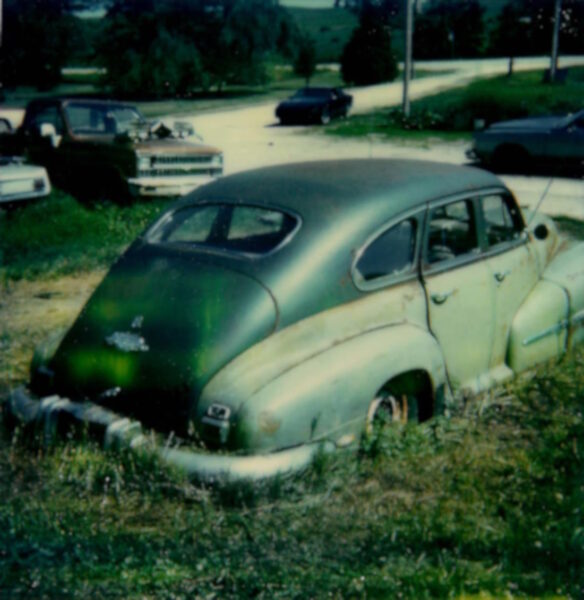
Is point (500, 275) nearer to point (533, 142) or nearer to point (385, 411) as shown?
point (385, 411)

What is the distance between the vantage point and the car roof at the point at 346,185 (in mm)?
4340

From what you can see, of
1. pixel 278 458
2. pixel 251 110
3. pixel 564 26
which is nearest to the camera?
pixel 278 458

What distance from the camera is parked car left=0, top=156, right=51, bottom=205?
10055 millimetres

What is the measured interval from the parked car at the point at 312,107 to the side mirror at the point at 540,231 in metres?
21.8

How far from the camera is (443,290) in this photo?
4496 millimetres

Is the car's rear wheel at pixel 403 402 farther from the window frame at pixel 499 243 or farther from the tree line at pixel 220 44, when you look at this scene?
the tree line at pixel 220 44

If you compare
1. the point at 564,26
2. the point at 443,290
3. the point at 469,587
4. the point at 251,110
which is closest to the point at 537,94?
the point at 564,26

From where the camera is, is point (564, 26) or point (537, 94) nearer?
point (537, 94)

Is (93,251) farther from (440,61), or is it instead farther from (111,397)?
(440,61)

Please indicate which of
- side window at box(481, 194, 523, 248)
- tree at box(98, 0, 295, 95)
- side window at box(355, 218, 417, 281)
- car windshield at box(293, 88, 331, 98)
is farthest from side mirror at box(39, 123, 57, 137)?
tree at box(98, 0, 295, 95)

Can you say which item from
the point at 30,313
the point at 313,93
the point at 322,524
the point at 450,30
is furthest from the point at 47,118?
the point at 450,30

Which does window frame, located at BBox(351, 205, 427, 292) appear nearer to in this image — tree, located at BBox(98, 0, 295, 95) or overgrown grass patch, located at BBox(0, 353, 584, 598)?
overgrown grass patch, located at BBox(0, 353, 584, 598)

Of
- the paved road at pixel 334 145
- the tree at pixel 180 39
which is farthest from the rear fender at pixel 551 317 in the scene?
the tree at pixel 180 39

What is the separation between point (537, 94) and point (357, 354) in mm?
21716
